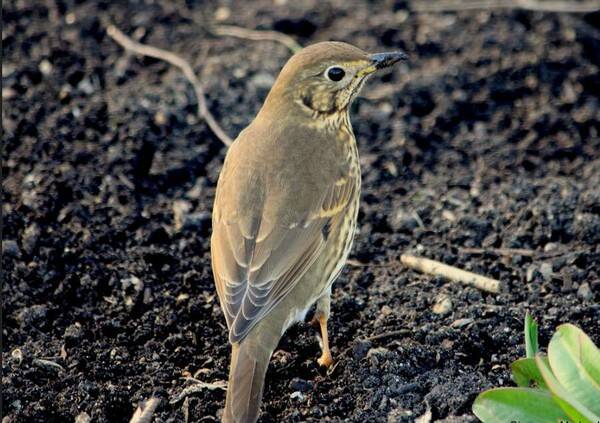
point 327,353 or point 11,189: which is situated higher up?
point 11,189

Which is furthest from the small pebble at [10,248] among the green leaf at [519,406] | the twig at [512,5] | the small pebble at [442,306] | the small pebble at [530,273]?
the twig at [512,5]

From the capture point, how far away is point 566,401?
3.58 metres

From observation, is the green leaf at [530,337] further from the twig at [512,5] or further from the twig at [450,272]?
the twig at [512,5]

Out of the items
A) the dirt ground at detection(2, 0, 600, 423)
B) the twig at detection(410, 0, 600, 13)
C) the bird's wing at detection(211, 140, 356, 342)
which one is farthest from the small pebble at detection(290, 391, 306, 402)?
the twig at detection(410, 0, 600, 13)

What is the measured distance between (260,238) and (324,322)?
22.1 inches

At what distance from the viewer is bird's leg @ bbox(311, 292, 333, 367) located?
15.7 ft

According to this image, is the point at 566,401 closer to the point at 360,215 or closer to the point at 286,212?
the point at 286,212

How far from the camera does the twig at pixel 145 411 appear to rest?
4355 millimetres

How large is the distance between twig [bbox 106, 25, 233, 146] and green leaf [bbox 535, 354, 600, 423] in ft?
11.1

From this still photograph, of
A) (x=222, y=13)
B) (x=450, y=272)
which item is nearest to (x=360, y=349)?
(x=450, y=272)

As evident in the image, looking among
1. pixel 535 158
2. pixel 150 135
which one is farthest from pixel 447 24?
pixel 150 135

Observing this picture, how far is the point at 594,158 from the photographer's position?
665 centimetres

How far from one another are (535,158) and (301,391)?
279 cm

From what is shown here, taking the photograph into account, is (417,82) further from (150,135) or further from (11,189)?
(11,189)
